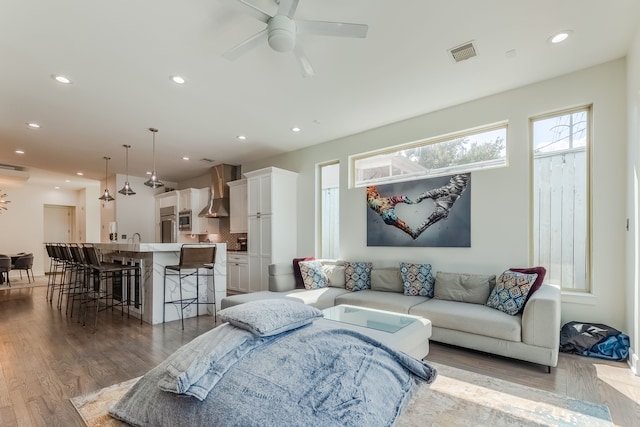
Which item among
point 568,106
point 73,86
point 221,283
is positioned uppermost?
point 73,86

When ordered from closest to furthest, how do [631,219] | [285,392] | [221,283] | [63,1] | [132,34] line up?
[285,392] < [63,1] < [132,34] < [631,219] < [221,283]

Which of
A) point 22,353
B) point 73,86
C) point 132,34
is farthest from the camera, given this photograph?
point 73,86

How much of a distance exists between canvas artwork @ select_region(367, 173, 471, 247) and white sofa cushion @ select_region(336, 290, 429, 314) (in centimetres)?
84

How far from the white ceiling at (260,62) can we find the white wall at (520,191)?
18 centimetres

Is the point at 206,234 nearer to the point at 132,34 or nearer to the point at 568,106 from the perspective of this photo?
the point at 132,34

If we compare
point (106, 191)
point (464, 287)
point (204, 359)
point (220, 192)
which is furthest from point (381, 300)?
point (106, 191)

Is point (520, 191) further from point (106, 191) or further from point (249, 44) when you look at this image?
point (106, 191)

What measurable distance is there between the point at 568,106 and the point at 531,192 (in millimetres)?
958

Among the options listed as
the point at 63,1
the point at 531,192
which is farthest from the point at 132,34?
the point at 531,192

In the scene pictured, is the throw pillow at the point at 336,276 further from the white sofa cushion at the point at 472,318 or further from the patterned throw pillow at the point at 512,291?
the patterned throw pillow at the point at 512,291

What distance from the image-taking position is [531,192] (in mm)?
3570

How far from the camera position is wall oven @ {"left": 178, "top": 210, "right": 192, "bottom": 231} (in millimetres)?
7508

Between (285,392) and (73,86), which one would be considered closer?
(285,392)

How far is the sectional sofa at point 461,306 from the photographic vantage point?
106 inches
